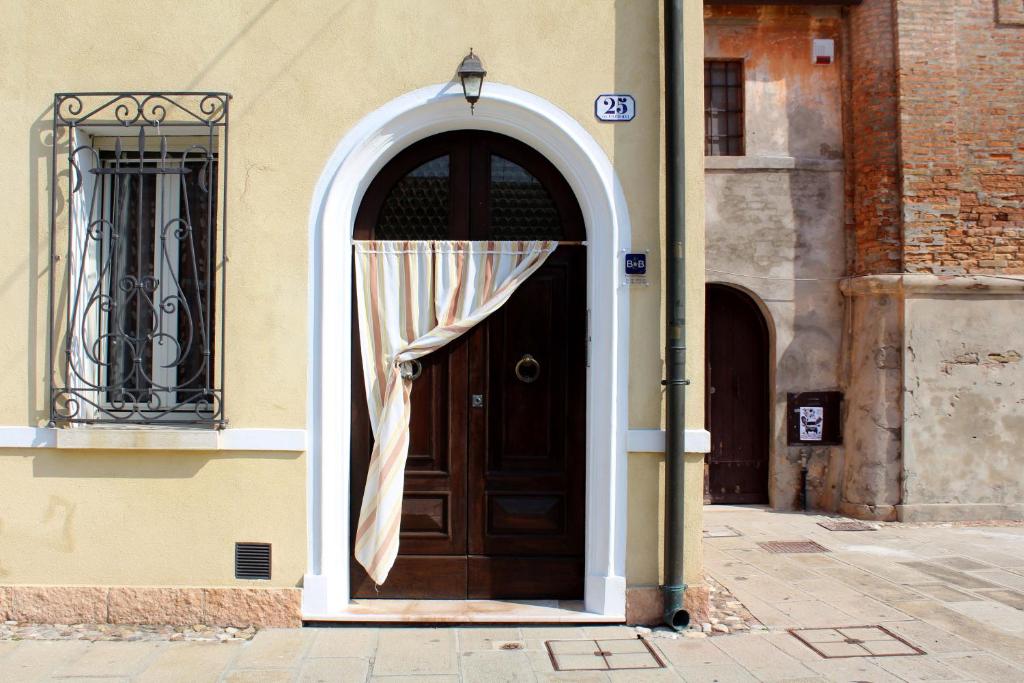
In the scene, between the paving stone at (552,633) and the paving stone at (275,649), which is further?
the paving stone at (552,633)

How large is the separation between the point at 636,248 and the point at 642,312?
414mm

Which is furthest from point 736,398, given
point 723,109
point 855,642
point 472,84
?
point 472,84

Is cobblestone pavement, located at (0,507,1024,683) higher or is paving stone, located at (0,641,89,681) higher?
paving stone, located at (0,641,89,681)

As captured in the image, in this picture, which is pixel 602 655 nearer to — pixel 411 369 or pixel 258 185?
pixel 411 369

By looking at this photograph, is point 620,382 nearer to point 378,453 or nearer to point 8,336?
point 378,453

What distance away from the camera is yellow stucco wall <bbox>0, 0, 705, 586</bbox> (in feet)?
17.4

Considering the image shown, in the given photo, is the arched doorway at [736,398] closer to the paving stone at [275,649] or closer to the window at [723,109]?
the window at [723,109]

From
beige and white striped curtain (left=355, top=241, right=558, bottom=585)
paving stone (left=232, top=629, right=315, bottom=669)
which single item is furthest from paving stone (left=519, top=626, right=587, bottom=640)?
paving stone (left=232, top=629, right=315, bottom=669)

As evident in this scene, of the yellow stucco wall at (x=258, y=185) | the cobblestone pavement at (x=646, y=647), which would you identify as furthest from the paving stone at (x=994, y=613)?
the yellow stucco wall at (x=258, y=185)

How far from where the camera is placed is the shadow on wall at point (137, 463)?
5301 mm

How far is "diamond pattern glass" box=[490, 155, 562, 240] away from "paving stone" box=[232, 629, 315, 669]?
9.50ft

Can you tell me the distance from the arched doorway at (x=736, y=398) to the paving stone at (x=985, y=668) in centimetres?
488

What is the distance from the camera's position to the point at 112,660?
15.4ft

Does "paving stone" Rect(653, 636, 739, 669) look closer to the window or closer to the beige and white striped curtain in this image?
the beige and white striped curtain
